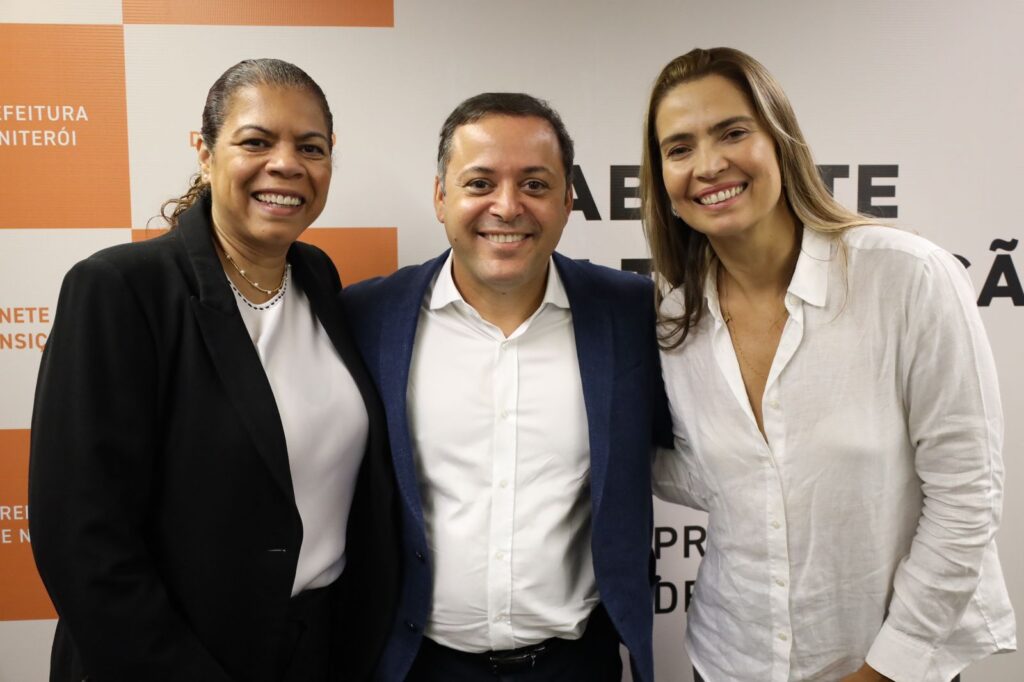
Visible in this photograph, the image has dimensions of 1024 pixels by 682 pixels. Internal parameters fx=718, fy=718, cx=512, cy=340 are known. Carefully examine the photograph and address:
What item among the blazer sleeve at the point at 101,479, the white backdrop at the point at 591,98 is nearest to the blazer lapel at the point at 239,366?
the blazer sleeve at the point at 101,479

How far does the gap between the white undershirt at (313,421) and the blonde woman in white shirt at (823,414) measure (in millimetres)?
795

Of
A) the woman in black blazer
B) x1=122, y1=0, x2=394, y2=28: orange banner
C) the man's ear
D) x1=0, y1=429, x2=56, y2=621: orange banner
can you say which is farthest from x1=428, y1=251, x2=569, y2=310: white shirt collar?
x1=0, y1=429, x2=56, y2=621: orange banner

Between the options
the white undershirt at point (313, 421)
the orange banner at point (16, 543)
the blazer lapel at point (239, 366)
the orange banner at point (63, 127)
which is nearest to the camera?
the blazer lapel at point (239, 366)

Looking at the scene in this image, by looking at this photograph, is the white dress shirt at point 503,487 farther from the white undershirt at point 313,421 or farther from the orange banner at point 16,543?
the orange banner at point 16,543

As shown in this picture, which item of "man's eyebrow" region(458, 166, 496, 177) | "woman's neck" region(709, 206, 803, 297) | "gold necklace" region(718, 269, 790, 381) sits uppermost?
"man's eyebrow" region(458, 166, 496, 177)

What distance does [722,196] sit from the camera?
5.06ft

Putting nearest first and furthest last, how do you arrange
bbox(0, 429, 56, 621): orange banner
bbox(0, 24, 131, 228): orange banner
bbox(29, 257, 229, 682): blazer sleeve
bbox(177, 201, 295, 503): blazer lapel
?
1. bbox(29, 257, 229, 682): blazer sleeve
2. bbox(177, 201, 295, 503): blazer lapel
3. bbox(0, 24, 131, 228): orange banner
4. bbox(0, 429, 56, 621): orange banner

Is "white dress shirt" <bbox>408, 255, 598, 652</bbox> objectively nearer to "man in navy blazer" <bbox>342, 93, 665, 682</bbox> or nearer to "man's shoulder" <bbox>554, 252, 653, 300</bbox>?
"man in navy blazer" <bbox>342, 93, 665, 682</bbox>

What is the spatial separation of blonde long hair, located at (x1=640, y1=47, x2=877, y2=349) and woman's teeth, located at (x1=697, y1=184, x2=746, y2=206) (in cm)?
12

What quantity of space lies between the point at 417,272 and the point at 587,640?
1.00m

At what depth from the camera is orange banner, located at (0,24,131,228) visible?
2131 millimetres

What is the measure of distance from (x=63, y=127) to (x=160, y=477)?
136cm

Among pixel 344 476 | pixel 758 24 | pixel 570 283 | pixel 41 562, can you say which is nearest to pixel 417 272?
pixel 570 283

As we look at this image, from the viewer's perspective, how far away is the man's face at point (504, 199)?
5.43 ft
